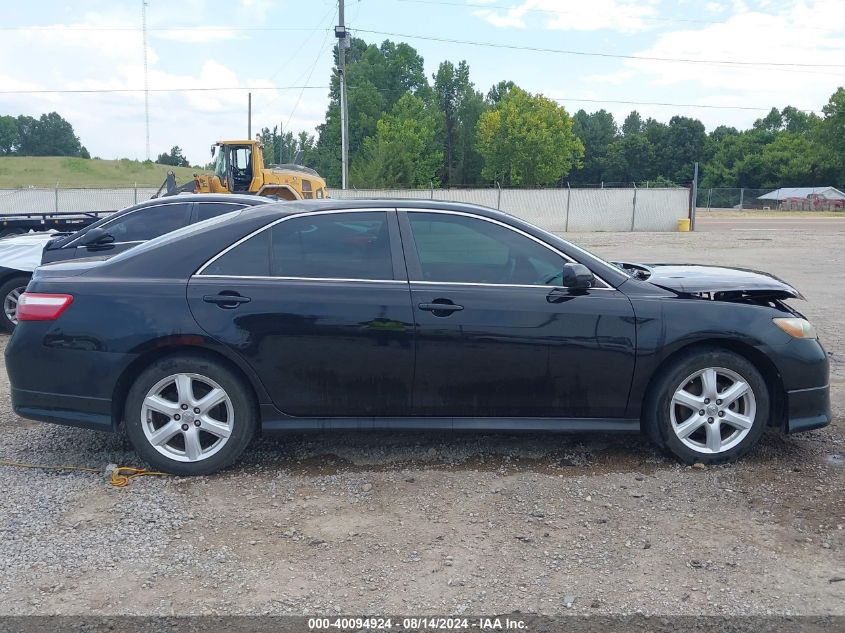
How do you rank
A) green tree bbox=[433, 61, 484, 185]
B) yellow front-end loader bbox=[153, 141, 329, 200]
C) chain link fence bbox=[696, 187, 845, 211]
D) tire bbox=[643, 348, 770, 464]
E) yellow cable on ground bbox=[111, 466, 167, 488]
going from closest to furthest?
yellow cable on ground bbox=[111, 466, 167, 488], tire bbox=[643, 348, 770, 464], yellow front-end loader bbox=[153, 141, 329, 200], chain link fence bbox=[696, 187, 845, 211], green tree bbox=[433, 61, 484, 185]

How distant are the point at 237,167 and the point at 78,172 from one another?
207 feet

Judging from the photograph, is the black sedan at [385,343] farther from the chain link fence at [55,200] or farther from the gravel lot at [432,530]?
the chain link fence at [55,200]

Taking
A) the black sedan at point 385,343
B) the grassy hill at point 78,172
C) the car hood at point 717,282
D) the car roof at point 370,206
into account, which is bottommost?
the black sedan at point 385,343

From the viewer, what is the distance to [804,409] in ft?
16.1

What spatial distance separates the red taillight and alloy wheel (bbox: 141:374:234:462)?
0.71 meters

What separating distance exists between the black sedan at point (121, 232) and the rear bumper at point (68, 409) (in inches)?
181

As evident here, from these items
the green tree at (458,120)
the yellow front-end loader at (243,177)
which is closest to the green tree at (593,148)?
the green tree at (458,120)

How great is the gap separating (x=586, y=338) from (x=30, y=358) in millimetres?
3243

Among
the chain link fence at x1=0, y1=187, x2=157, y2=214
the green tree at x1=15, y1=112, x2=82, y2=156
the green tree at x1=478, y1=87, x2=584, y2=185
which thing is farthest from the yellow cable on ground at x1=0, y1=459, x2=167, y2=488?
the green tree at x1=15, y1=112, x2=82, y2=156

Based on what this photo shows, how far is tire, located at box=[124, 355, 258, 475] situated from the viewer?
471 cm

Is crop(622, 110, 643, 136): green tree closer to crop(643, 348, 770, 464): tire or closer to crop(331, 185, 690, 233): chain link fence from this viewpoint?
crop(331, 185, 690, 233): chain link fence

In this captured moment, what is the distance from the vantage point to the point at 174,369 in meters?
4.70

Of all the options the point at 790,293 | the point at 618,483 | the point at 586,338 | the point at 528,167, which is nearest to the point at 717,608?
the point at 618,483

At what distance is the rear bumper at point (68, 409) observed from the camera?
15.5ft
